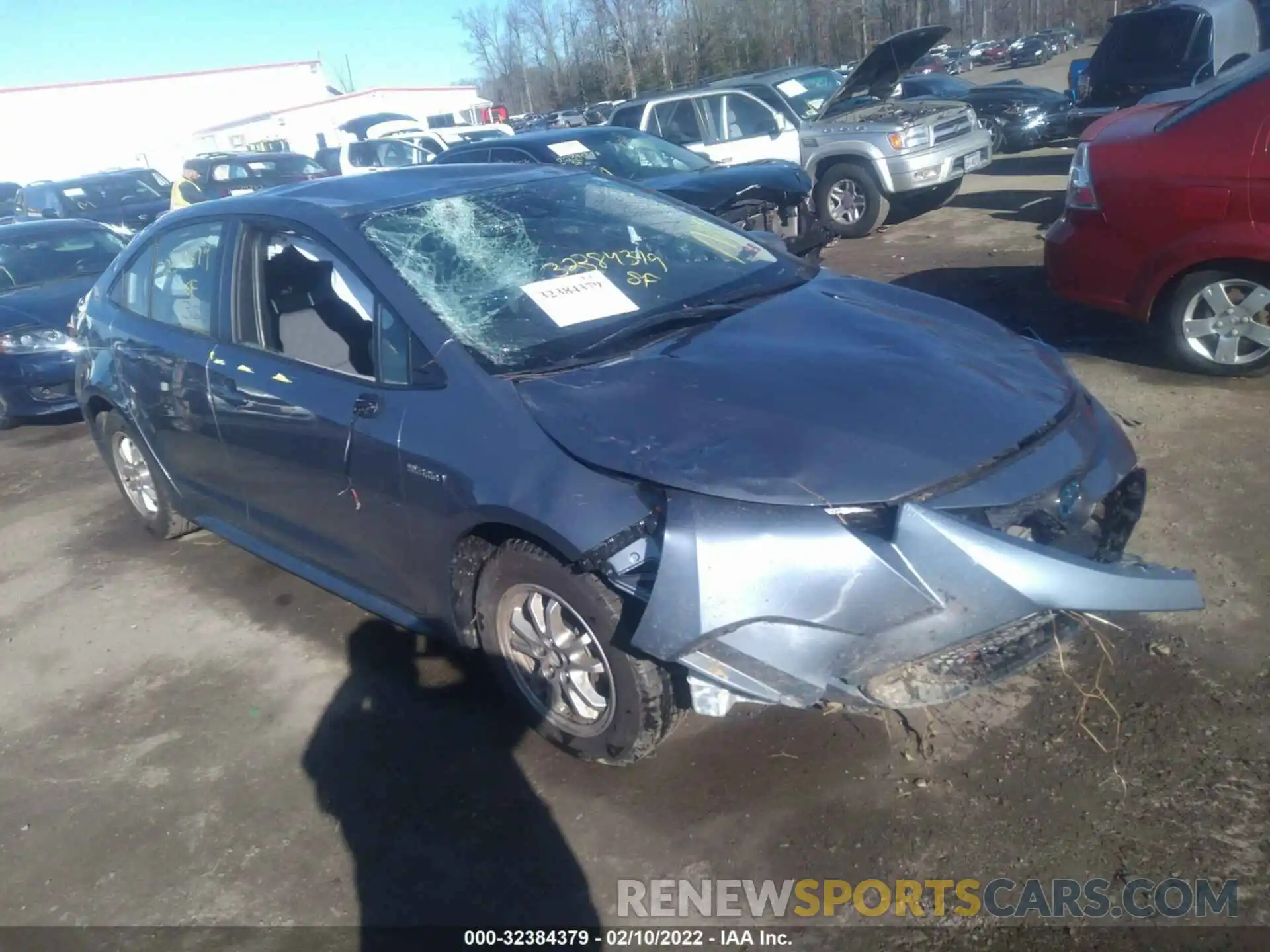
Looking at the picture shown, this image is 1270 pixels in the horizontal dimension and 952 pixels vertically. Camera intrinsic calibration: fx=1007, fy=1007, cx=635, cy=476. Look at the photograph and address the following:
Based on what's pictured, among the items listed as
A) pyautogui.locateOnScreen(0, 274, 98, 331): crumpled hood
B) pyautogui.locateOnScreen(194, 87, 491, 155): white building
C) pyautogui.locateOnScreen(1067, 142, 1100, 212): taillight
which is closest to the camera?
pyautogui.locateOnScreen(1067, 142, 1100, 212): taillight

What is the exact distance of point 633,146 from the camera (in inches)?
360

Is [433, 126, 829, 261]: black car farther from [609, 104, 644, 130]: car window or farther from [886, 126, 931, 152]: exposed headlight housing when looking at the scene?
[609, 104, 644, 130]: car window

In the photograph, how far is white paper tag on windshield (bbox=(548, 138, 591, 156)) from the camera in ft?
29.7

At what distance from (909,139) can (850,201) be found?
88 centimetres

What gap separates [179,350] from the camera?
4266 mm

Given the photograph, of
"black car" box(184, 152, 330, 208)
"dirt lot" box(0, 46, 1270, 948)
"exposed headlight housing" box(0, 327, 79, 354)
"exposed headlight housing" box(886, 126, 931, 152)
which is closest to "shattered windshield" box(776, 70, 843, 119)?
"exposed headlight housing" box(886, 126, 931, 152)

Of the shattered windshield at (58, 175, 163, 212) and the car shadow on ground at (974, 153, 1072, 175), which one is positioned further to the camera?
the shattered windshield at (58, 175, 163, 212)

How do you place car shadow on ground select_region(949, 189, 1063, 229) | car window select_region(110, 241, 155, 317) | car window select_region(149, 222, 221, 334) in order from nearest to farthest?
car window select_region(149, 222, 221, 334) < car window select_region(110, 241, 155, 317) < car shadow on ground select_region(949, 189, 1063, 229)

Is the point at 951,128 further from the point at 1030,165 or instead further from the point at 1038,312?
the point at 1030,165

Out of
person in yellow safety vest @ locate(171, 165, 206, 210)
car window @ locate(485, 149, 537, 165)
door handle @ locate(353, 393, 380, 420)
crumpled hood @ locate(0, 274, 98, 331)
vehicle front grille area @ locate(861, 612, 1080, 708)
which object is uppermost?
car window @ locate(485, 149, 537, 165)

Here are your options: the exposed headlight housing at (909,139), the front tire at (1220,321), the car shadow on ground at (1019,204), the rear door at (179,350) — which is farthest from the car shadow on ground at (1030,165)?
the rear door at (179,350)

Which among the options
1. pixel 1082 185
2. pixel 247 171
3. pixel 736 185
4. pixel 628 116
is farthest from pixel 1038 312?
pixel 247 171

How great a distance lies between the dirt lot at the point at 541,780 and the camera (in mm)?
2686

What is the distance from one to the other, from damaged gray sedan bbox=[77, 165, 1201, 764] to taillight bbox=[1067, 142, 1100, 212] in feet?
7.74
